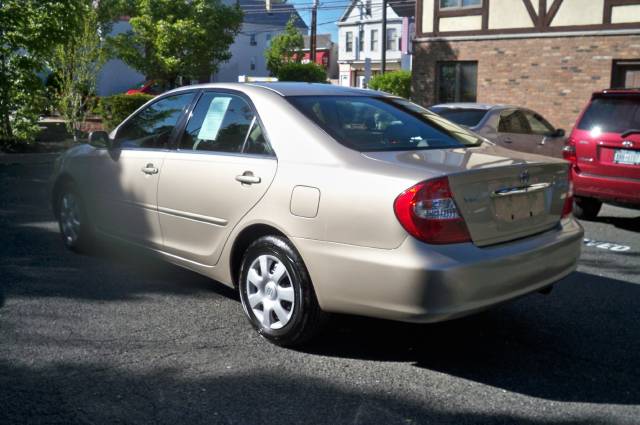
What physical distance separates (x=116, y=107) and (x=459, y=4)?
10.2 m

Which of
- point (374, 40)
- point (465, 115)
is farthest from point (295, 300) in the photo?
point (374, 40)

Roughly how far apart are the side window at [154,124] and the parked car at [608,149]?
527cm

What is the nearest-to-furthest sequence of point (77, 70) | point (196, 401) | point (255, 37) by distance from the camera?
point (196, 401) → point (77, 70) → point (255, 37)

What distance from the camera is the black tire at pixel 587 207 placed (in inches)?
369

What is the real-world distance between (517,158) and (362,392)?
5.61 feet

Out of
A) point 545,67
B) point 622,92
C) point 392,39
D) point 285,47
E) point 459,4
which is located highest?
point 392,39

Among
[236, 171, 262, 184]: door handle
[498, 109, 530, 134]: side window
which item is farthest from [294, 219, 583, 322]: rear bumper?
[498, 109, 530, 134]: side window

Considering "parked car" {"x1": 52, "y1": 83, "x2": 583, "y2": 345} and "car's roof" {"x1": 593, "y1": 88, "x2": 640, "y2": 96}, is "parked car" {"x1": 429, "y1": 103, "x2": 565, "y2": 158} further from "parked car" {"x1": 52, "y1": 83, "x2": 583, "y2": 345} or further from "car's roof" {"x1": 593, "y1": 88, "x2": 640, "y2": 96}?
"parked car" {"x1": 52, "y1": 83, "x2": 583, "y2": 345}

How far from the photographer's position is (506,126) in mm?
11266

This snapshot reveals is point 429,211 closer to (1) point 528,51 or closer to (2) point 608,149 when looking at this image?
(2) point 608,149

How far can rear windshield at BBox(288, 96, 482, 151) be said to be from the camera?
447cm

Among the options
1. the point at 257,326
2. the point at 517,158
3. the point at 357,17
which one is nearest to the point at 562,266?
the point at 517,158

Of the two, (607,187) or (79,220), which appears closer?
(79,220)

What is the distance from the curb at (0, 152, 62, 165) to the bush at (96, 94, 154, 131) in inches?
181
